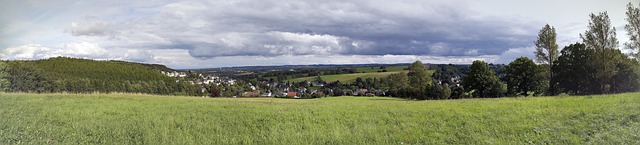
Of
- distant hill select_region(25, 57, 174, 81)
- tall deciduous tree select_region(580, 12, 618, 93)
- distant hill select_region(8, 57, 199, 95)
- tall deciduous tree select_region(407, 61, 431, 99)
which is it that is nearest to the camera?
tall deciduous tree select_region(580, 12, 618, 93)

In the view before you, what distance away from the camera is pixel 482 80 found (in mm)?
40188

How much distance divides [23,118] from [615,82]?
36589 millimetres

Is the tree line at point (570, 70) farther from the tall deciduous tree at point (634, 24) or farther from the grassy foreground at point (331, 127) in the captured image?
the grassy foreground at point (331, 127)

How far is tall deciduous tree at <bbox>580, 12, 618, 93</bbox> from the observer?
80.0ft

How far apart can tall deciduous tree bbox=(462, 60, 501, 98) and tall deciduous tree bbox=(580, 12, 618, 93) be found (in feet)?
38.6

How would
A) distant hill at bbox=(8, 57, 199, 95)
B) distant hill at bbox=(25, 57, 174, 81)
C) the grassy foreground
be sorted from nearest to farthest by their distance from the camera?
the grassy foreground
distant hill at bbox=(8, 57, 199, 95)
distant hill at bbox=(25, 57, 174, 81)

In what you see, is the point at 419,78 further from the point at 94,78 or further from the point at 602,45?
the point at 94,78

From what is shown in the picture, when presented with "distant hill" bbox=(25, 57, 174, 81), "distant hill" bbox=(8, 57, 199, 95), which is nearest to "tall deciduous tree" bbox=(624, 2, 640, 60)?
"distant hill" bbox=(8, 57, 199, 95)

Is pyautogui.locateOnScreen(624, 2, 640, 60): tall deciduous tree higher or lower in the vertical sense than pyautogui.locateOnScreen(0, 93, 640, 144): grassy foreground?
higher

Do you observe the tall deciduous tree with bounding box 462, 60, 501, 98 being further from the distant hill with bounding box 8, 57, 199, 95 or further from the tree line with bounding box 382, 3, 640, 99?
the distant hill with bounding box 8, 57, 199, 95

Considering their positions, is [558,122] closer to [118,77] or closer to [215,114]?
[215,114]

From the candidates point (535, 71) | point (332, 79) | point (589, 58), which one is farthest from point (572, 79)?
point (332, 79)

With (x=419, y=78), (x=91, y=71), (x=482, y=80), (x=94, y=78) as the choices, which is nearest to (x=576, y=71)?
(x=482, y=80)

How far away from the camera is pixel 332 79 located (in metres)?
114
